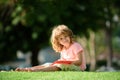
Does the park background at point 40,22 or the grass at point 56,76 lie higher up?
the park background at point 40,22

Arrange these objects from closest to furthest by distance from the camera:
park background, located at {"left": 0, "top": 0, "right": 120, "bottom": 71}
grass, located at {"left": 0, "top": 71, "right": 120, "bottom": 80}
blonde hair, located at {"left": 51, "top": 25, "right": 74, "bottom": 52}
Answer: grass, located at {"left": 0, "top": 71, "right": 120, "bottom": 80} < blonde hair, located at {"left": 51, "top": 25, "right": 74, "bottom": 52} < park background, located at {"left": 0, "top": 0, "right": 120, "bottom": 71}

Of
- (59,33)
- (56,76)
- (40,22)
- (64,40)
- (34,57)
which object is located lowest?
(56,76)

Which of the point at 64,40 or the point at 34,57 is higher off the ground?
the point at 34,57

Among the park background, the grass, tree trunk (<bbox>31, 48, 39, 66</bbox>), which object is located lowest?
the grass

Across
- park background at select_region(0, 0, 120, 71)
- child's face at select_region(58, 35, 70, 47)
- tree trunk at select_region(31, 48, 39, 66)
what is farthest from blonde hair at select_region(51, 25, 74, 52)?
tree trunk at select_region(31, 48, 39, 66)

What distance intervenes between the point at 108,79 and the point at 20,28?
1448 cm

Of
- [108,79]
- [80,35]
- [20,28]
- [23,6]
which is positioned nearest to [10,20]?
[20,28]

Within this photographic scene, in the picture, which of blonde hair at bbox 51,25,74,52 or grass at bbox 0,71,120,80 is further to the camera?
blonde hair at bbox 51,25,74,52

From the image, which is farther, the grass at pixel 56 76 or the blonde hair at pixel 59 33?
the blonde hair at pixel 59 33

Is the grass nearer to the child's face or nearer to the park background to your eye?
the child's face

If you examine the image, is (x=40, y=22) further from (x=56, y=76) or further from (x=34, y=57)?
(x=56, y=76)

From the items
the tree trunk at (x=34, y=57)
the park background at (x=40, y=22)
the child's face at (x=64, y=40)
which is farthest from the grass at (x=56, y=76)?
the tree trunk at (x=34, y=57)

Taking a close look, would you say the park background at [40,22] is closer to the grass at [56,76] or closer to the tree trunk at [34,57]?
the tree trunk at [34,57]

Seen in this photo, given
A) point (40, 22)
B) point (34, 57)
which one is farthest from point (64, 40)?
point (34, 57)
